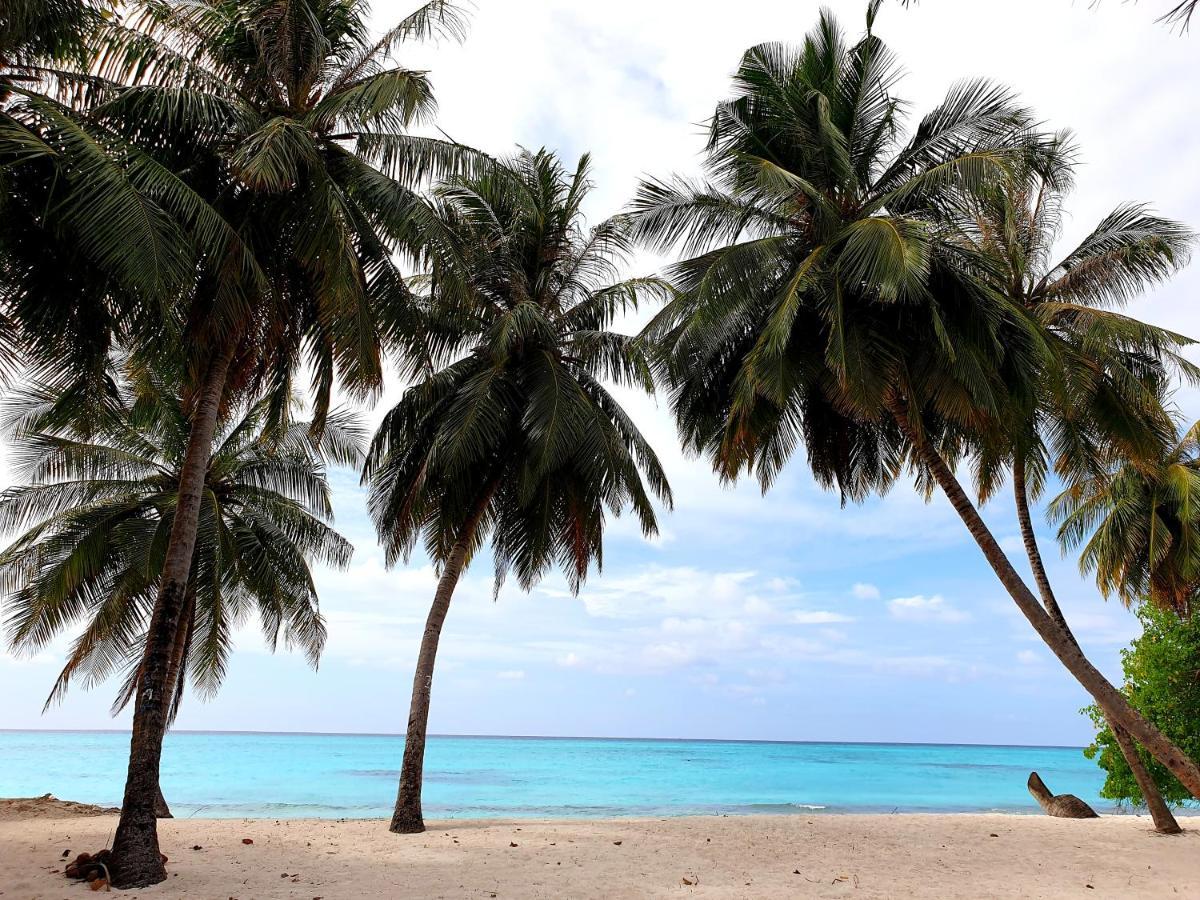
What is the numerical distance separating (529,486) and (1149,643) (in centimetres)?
1389

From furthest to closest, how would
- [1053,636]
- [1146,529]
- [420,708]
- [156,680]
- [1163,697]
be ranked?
[1146,529] < [1163,697] < [420,708] < [1053,636] < [156,680]

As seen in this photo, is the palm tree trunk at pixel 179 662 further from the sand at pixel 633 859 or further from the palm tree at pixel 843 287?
the palm tree at pixel 843 287

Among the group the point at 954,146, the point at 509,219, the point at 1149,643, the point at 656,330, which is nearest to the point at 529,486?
the point at 656,330

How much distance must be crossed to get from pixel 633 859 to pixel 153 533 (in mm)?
9663

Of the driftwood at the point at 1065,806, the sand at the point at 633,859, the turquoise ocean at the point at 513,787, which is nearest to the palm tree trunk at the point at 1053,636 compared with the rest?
the sand at the point at 633,859

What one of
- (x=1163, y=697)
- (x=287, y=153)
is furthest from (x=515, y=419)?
(x=1163, y=697)

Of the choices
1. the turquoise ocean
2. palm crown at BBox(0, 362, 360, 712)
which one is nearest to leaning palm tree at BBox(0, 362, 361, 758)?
palm crown at BBox(0, 362, 360, 712)

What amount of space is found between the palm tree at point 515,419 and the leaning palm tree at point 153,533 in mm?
2561

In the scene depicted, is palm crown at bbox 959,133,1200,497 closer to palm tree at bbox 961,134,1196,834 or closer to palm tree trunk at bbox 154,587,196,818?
palm tree at bbox 961,134,1196,834

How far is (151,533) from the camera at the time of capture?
14.1m

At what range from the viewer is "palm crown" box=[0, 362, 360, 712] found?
14.1 metres

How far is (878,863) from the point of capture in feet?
31.2

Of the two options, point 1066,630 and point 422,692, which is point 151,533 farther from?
point 1066,630

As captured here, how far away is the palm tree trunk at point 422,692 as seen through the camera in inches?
460
